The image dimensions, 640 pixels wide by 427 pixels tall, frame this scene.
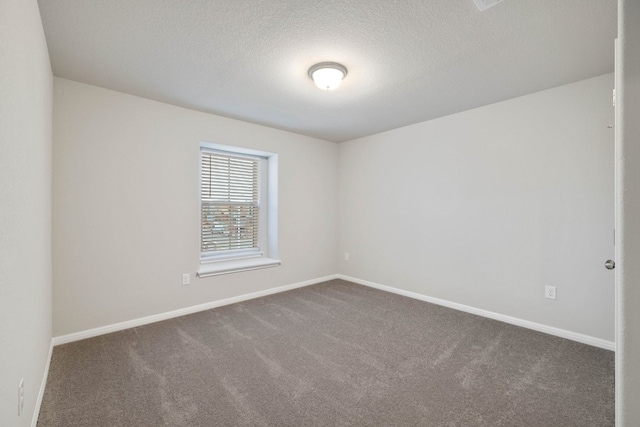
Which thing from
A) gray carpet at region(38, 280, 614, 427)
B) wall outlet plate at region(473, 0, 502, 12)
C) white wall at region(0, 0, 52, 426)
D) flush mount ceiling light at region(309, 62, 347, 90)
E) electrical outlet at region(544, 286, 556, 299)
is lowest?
gray carpet at region(38, 280, 614, 427)

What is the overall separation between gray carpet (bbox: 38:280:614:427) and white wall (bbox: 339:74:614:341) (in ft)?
1.36

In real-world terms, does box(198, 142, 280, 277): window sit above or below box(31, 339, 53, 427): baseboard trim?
above

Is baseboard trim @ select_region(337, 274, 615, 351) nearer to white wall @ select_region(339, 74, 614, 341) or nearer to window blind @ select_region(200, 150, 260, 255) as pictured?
white wall @ select_region(339, 74, 614, 341)

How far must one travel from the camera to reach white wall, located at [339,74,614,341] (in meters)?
2.44

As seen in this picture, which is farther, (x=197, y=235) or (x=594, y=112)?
(x=197, y=235)

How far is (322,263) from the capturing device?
460 cm

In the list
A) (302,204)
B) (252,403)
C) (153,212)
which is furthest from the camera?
(302,204)

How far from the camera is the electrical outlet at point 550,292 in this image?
2.64m

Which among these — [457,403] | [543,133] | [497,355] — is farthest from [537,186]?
[457,403]

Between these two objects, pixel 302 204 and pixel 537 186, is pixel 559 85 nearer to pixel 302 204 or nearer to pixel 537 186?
pixel 537 186

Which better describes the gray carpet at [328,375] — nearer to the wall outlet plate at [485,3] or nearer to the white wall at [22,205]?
the white wall at [22,205]
